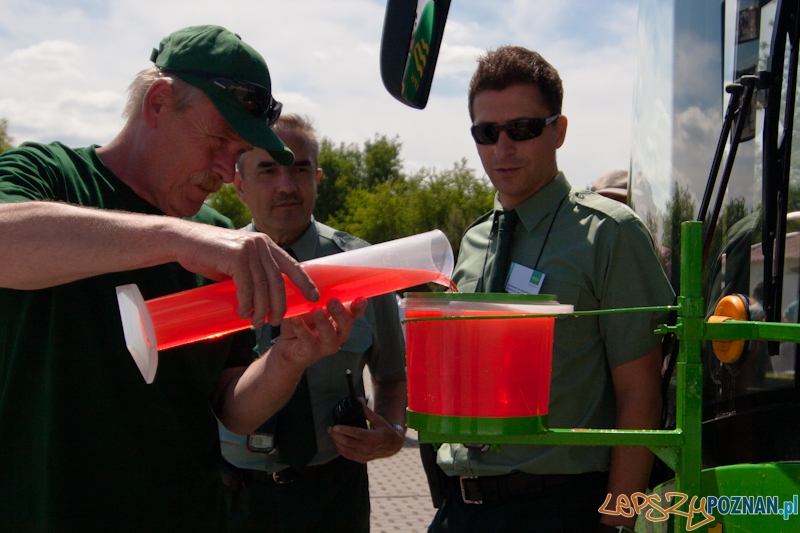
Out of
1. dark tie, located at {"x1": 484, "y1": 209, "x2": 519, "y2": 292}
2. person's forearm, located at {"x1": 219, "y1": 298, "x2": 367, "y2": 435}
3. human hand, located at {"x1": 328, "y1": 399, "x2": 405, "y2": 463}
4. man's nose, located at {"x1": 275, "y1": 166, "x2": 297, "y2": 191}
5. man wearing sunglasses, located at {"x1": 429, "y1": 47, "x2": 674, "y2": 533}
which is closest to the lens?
person's forearm, located at {"x1": 219, "y1": 298, "x2": 367, "y2": 435}

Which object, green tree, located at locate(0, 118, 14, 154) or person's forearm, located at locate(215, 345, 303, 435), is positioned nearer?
person's forearm, located at locate(215, 345, 303, 435)

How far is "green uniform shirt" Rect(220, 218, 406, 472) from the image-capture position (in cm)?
302

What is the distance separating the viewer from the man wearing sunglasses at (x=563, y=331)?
2.29 metres

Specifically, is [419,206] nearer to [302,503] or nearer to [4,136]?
[4,136]

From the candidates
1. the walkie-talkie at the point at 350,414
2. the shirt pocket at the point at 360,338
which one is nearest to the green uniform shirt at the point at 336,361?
the shirt pocket at the point at 360,338

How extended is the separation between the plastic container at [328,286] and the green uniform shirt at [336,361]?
4.32ft

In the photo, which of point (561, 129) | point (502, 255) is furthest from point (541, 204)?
point (561, 129)

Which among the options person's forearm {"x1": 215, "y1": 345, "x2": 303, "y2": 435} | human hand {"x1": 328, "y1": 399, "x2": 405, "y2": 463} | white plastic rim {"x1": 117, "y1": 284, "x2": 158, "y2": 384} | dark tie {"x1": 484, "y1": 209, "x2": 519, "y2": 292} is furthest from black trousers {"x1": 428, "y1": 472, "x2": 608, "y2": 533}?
white plastic rim {"x1": 117, "y1": 284, "x2": 158, "y2": 384}

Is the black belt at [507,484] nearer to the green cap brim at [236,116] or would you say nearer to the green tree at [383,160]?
the green cap brim at [236,116]

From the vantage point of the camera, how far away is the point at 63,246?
144 centimetres

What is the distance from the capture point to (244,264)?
1.40 metres

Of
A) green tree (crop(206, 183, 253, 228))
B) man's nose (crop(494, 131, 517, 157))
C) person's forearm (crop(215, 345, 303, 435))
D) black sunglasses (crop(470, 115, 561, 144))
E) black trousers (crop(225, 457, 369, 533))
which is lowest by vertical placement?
black trousers (crop(225, 457, 369, 533))

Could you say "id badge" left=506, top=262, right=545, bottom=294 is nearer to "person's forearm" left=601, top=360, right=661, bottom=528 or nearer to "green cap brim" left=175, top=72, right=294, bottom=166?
"person's forearm" left=601, top=360, right=661, bottom=528

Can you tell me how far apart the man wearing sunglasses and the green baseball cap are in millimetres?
840
